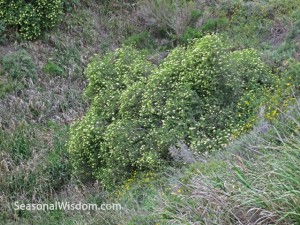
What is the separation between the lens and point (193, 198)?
512 centimetres

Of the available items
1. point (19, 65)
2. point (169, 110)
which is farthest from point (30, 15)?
point (169, 110)

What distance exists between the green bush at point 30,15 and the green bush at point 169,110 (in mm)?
5369

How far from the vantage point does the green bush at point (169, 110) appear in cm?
866

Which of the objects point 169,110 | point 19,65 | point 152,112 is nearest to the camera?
point 169,110

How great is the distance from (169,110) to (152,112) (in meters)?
0.32

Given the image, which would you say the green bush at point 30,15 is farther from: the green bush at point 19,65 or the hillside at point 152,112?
the green bush at point 19,65

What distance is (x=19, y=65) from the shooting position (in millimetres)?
13375

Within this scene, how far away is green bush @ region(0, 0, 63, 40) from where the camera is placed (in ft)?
45.9

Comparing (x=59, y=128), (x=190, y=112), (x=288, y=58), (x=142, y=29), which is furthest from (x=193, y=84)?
(x=142, y=29)

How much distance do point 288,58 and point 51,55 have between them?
250 inches

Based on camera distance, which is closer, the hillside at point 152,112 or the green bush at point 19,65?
the hillside at point 152,112

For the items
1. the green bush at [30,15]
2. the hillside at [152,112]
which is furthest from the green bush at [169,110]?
the green bush at [30,15]

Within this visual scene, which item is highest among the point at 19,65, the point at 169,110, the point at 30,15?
the point at 30,15

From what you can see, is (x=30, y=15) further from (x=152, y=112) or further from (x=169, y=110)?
(x=169, y=110)
